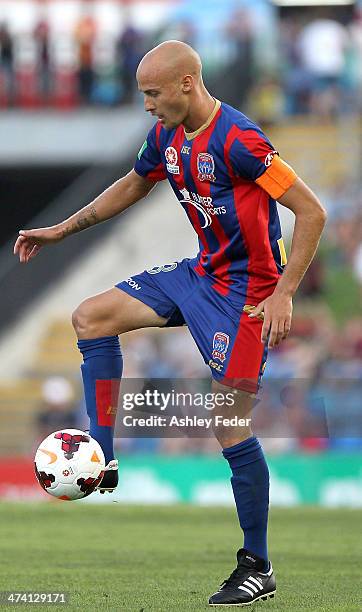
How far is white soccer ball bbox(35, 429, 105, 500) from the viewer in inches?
268

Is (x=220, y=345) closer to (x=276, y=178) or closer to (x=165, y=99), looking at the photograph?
(x=276, y=178)

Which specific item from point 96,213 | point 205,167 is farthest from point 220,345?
point 96,213

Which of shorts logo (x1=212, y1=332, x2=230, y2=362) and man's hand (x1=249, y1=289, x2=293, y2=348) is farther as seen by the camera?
shorts logo (x1=212, y1=332, x2=230, y2=362)

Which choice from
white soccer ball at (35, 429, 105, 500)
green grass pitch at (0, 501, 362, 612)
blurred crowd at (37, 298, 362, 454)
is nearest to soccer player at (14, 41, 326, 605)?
white soccer ball at (35, 429, 105, 500)

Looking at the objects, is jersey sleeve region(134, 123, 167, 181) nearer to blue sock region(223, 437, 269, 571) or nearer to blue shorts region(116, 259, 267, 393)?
blue shorts region(116, 259, 267, 393)

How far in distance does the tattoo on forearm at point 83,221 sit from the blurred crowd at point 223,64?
530 inches

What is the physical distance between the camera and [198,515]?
42.7ft

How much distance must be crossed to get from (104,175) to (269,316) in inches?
537

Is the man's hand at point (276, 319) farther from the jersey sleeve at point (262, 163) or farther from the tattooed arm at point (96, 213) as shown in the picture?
the tattooed arm at point (96, 213)

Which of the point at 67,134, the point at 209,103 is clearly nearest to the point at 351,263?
the point at 67,134

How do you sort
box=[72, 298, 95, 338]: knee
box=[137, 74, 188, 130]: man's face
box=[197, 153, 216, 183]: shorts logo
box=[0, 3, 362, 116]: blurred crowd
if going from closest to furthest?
1. box=[137, 74, 188, 130]: man's face
2. box=[197, 153, 216, 183]: shorts logo
3. box=[72, 298, 95, 338]: knee
4. box=[0, 3, 362, 116]: blurred crowd

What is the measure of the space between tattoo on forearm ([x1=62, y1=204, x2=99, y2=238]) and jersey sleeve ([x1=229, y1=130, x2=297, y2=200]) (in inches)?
43.6

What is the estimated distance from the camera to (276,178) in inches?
256

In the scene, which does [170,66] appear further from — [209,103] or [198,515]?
[198,515]
